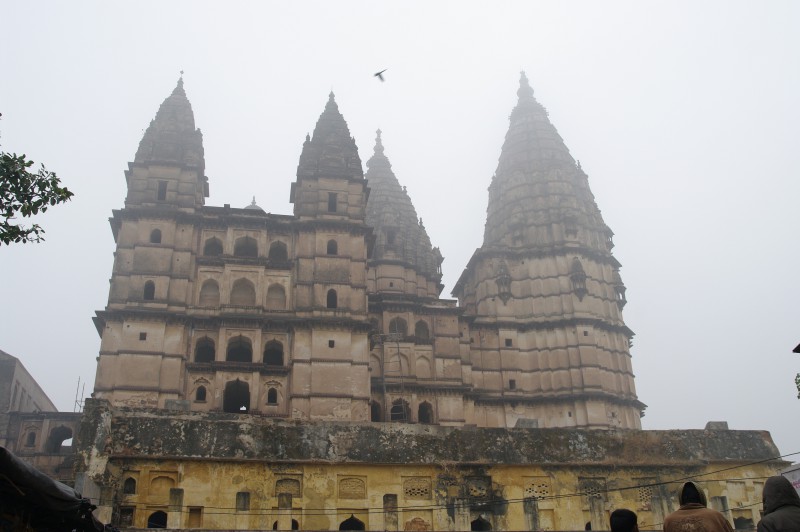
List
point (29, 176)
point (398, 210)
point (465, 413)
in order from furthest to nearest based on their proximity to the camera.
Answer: point (398, 210), point (465, 413), point (29, 176)

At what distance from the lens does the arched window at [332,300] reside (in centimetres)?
3338

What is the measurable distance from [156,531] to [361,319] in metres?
17.0

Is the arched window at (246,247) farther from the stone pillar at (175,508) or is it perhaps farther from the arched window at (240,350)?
the stone pillar at (175,508)

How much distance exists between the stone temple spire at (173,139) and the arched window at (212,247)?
3384mm

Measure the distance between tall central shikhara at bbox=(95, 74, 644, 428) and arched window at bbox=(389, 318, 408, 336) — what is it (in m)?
0.07

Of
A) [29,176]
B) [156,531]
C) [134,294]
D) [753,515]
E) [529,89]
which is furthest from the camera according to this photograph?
[529,89]

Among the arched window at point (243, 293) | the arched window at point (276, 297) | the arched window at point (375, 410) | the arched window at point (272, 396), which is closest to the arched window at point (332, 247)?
the arched window at point (276, 297)

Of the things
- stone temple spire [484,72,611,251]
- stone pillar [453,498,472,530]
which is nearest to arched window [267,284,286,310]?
stone temple spire [484,72,611,251]

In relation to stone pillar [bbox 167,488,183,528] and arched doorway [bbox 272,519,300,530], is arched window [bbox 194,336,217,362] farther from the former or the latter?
arched doorway [bbox 272,519,300,530]

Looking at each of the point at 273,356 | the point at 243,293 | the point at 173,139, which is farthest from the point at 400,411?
the point at 173,139

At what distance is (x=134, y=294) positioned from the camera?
104ft

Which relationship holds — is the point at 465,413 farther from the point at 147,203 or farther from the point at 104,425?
the point at 104,425

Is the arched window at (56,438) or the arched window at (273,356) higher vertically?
the arched window at (273,356)

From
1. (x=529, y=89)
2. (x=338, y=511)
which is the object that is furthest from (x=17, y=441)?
(x=529, y=89)
